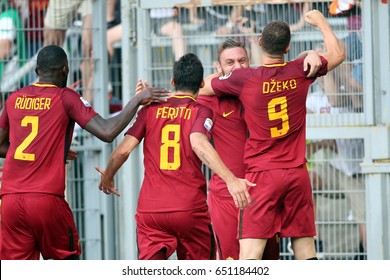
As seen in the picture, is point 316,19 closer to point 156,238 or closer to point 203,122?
point 203,122

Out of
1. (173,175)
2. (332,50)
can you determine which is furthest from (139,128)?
(332,50)

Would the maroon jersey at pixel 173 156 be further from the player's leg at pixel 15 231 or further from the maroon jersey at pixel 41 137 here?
the player's leg at pixel 15 231

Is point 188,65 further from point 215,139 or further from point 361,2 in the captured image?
point 361,2

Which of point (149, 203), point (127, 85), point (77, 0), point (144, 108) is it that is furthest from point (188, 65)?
point (77, 0)

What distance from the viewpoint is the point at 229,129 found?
1095cm

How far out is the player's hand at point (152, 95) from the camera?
400 inches

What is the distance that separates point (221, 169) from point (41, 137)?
1.58m

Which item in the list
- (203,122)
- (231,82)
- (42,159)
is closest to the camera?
(203,122)

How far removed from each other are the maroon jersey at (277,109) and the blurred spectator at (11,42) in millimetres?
3817

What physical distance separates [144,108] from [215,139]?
998 mm

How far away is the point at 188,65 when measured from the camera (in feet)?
33.7

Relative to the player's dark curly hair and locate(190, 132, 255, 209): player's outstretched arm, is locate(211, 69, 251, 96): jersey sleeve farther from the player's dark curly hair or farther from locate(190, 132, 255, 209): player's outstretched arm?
locate(190, 132, 255, 209): player's outstretched arm

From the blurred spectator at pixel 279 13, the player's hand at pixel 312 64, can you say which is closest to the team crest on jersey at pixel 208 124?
the player's hand at pixel 312 64

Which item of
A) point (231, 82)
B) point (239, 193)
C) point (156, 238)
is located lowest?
point (156, 238)
